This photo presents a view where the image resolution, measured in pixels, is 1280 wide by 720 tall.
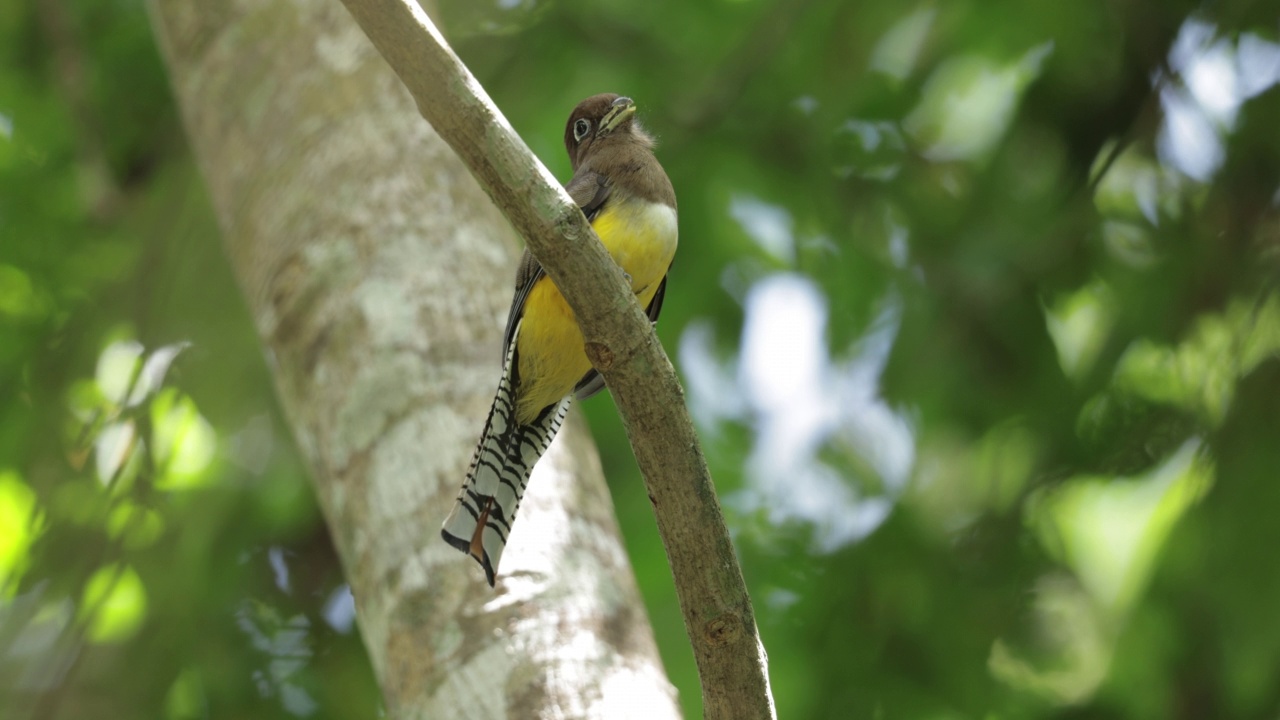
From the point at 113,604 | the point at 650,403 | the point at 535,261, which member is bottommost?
the point at 650,403

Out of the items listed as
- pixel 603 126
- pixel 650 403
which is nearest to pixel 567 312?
pixel 603 126

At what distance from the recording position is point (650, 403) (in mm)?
1929

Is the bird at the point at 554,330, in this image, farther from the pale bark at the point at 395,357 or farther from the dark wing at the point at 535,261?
the pale bark at the point at 395,357

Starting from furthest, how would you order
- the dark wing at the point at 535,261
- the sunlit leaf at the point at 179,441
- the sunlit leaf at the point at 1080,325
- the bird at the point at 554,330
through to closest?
1. the sunlit leaf at the point at 179,441
2. the sunlit leaf at the point at 1080,325
3. the dark wing at the point at 535,261
4. the bird at the point at 554,330

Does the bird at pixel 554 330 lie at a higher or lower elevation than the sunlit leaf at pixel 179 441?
lower

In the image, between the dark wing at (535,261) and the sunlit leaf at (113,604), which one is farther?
the sunlit leaf at (113,604)

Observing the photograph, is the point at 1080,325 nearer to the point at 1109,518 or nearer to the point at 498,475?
the point at 1109,518

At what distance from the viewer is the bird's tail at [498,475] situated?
2.54m

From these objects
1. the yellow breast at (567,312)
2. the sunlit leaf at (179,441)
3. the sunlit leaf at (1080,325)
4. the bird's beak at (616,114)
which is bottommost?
Answer: the yellow breast at (567,312)

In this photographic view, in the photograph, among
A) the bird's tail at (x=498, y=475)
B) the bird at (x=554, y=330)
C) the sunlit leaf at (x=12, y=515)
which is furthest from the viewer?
the sunlit leaf at (x=12, y=515)

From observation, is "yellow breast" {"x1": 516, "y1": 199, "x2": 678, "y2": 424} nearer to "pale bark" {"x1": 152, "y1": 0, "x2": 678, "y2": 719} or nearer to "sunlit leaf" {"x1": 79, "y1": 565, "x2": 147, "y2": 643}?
"pale bark" {"x1": 152, "y1": 0, "x2": 678, "y2": 719}

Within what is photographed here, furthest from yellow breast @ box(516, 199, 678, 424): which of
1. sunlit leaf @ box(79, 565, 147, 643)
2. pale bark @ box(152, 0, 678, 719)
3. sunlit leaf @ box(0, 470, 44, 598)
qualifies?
sunlit leaf @ box(0, 470, 44, 598)

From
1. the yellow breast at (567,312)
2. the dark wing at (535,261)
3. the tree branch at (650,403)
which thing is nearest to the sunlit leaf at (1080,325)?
the dark wing at (535,261)

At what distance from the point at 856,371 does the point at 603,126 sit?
1.44 m
